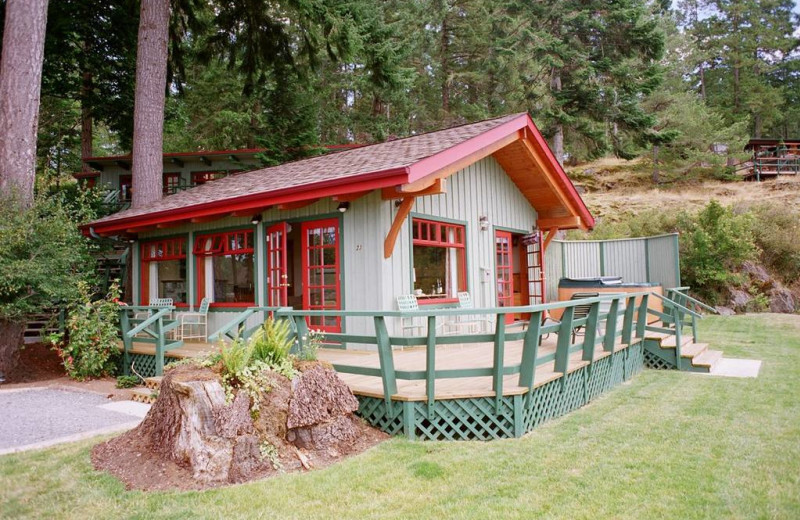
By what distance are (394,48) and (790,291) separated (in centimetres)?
1233

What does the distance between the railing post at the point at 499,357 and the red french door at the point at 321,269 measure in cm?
337

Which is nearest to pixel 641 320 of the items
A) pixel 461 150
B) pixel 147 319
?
pixel 461 150

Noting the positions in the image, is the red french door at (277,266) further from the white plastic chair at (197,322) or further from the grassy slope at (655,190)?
the grassy slope at (655,190)

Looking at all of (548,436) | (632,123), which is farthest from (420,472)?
(632,123)

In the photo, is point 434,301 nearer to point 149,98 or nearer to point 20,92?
point 20,92

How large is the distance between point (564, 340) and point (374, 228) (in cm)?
297

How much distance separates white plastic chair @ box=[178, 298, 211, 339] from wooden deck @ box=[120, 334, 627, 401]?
0.56 meters

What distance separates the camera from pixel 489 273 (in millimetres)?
8961

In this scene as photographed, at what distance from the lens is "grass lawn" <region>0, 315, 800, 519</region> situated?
9.64ft

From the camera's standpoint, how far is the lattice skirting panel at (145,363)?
7.68m

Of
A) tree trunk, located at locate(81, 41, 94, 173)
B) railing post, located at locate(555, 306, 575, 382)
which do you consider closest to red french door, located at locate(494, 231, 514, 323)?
railing post, located at locate(555, 306, 575, 382)

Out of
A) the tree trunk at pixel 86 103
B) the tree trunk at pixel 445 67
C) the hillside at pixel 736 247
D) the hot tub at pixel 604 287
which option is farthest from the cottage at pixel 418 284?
the tree trunk at pixel 445 67

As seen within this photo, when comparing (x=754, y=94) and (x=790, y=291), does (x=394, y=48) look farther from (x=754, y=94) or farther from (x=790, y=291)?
(x=754, y=94)

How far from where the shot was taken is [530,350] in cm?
426
